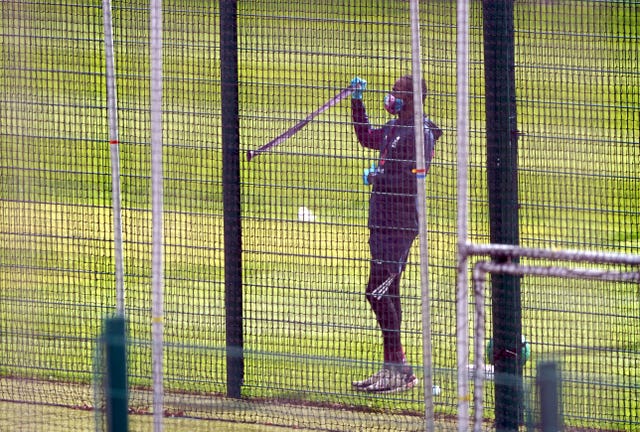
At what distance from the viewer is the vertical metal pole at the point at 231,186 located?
648cm

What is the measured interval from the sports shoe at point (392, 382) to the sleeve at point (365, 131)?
4.50 ft

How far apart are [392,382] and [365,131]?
5.04ft

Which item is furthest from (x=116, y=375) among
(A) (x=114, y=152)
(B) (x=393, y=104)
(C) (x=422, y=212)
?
(B) (x=393, y=104)

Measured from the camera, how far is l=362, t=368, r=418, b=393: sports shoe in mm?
6371

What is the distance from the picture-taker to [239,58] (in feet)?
22.1

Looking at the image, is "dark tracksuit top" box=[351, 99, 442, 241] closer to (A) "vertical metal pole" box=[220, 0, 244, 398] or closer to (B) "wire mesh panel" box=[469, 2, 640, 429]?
(B) "wire mesh panel" box=[469, 2, 640, 429]

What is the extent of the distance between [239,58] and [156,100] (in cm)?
236

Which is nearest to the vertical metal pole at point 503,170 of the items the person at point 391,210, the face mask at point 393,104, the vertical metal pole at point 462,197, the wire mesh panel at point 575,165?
the wire mesh panel at point 575,165

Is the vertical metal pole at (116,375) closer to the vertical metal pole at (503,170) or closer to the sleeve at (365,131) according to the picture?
the vertical metal pole at (503,170)

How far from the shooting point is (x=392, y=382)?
6.47 meters

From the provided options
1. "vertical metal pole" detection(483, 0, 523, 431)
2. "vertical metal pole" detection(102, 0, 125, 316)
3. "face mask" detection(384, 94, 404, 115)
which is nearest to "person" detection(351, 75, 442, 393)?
"face mask" detection(384, 94, 404, 115)

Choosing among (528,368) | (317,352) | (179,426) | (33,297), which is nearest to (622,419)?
(528,368)

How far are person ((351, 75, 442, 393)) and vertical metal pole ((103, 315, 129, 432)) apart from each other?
2.56 metres

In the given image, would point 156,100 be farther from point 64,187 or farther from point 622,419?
point 622,419
